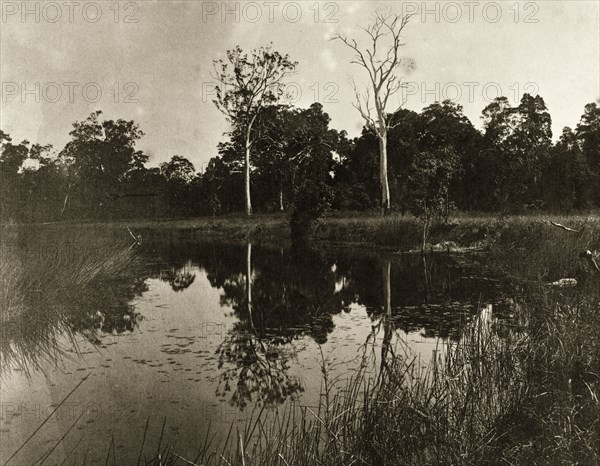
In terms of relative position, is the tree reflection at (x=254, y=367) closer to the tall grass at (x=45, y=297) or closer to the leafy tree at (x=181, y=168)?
the tall grass at (x=45, y=297)

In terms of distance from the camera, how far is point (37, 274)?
961 cm

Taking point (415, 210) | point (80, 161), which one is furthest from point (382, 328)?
point (80, 161)

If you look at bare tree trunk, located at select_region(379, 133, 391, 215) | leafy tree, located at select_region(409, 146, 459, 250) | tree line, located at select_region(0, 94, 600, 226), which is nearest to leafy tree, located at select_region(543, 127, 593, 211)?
tree line, located at select_region(0, 94, 600, 226)

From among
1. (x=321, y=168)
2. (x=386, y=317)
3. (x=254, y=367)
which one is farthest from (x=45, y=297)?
(x=321, y=168)

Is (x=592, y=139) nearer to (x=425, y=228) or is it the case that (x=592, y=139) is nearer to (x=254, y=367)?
(x=425, y=228)

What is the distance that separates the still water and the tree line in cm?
1392

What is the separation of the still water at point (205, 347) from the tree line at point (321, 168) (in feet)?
45.7

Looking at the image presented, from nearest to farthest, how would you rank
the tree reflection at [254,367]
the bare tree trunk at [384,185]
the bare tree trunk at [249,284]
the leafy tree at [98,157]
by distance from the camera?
the tree reflection at [254,367]
the bare tree trunk at [249,284]
the bare tree trunk at [384,185]
the leafy tree at [98,157]

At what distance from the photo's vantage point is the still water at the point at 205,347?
5.12 meters

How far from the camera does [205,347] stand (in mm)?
7973

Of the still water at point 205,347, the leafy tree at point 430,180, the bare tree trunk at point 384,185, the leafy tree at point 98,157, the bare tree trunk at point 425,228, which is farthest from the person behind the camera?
the leafy tree at point 98,157

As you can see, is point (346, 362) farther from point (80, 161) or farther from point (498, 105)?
point (80, 161)

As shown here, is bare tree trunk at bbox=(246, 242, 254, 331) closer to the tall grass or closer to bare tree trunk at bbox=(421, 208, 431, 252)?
the tall grass

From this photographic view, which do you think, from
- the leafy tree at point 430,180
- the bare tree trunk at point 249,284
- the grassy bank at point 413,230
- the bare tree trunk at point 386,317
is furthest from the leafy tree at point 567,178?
the bare tree trunk at point 386,317
